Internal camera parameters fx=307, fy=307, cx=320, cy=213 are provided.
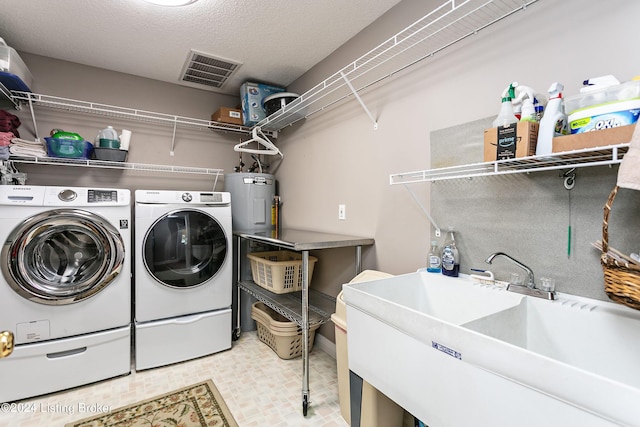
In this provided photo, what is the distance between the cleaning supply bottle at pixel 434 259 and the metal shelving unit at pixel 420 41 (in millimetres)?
939

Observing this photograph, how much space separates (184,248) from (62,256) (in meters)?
0.76

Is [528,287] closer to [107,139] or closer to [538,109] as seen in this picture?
[538,109]

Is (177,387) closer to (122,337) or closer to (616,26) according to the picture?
(122,337)

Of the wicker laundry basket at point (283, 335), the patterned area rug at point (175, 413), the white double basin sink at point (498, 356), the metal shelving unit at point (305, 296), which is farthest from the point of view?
the wicker laundry basket at point (283, 335)

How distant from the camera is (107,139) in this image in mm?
2471

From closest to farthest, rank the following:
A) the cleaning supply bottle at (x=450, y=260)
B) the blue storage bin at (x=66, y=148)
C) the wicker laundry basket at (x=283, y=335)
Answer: the cleaning supply bottle at (x=450, y=260) → the blue storage bin at (x=66, y=148) → the wicker laundry basket at (x=283, y=335)

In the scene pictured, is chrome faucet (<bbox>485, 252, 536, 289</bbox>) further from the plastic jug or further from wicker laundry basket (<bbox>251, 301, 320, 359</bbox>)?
the plastic jug

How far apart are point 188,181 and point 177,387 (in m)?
1.85

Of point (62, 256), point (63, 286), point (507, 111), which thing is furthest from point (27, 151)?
point (507, 111)

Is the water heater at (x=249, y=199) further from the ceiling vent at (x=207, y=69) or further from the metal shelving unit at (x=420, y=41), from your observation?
the ceiling vent at (x=207, y=69)

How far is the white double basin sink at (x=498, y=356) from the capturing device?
0.65 m

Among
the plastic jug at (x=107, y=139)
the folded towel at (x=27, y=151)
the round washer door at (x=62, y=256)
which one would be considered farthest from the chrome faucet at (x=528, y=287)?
the folded towel at (x=27, y=151)

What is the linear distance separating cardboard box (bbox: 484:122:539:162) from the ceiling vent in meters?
2.23

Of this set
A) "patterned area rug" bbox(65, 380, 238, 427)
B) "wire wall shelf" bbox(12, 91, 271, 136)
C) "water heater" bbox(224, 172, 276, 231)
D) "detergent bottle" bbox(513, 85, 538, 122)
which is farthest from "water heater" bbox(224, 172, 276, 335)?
"detergent bottle" bbox(513, 85, 538, 122)
